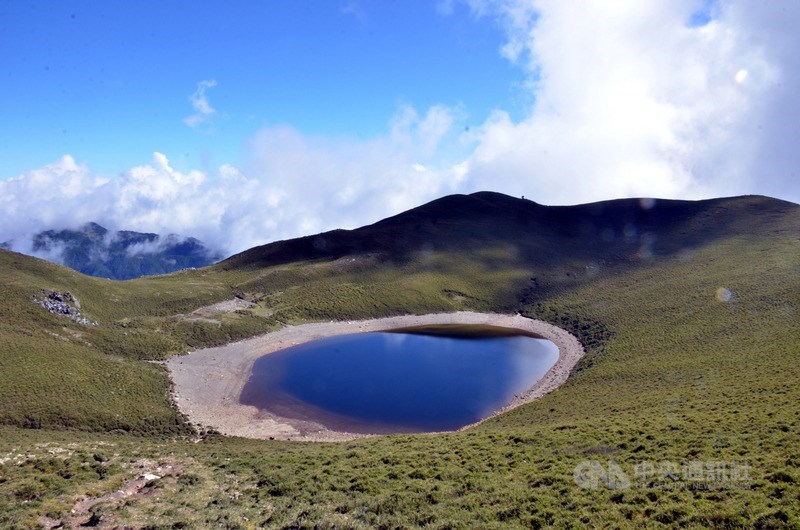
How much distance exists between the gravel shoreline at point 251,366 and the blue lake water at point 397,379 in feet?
4.90

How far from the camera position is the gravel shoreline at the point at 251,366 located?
1502 inches

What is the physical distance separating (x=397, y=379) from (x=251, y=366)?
20.4 m

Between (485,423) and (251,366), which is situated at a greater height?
(251,366)

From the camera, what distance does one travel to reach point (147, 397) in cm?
4097

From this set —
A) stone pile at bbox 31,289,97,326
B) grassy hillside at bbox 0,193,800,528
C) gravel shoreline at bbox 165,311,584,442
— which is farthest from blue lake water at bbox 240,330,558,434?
stone pile at bbox 31,289,97,326

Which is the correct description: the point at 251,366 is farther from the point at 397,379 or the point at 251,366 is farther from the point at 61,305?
the point at 61,305

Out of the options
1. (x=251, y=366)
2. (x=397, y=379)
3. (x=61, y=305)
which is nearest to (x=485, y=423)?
(x=397, y=379)

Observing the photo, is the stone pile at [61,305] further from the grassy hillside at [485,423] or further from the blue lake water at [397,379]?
the blue lake water at [397,379]

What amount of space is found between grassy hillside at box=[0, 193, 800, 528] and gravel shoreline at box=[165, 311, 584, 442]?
2.68m

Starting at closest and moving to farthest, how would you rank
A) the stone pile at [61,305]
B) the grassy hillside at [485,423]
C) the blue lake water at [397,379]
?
the grassy hillside at [485,423], the blue lake water at [397,379], the stone pile at [61,305]

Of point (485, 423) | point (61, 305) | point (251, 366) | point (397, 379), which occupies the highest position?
point (61, 305)

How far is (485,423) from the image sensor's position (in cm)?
3569

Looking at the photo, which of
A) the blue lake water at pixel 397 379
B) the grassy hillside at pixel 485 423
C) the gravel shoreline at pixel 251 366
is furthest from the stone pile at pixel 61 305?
the blue lake water at pixel 397 379

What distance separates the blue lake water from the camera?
134ft
